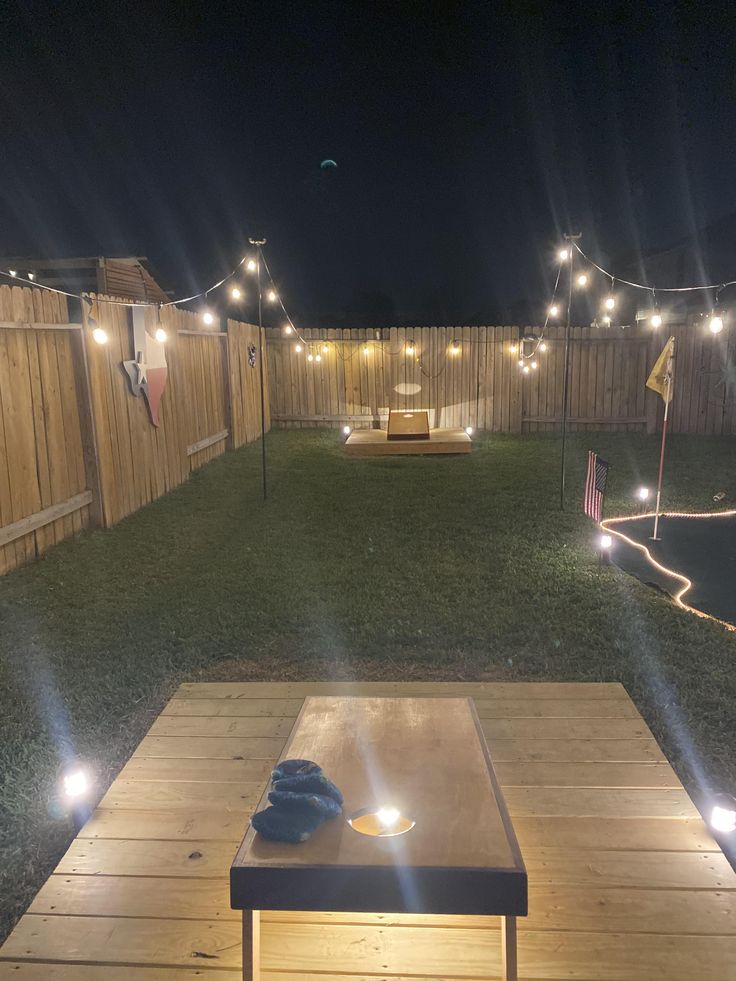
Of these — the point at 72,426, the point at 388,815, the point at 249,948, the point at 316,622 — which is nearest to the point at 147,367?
the point at 72,426

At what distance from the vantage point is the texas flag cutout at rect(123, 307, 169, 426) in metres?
7.52


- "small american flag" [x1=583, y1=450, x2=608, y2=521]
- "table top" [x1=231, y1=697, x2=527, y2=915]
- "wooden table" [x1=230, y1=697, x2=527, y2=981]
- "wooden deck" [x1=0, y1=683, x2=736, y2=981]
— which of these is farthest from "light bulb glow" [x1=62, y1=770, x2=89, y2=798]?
"small american flag" [x1=583, y1=450, x2=608, y2=521]

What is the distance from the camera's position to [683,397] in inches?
524

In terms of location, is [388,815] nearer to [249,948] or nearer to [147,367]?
[249,948]

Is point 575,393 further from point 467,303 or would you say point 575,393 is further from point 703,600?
point 467,303

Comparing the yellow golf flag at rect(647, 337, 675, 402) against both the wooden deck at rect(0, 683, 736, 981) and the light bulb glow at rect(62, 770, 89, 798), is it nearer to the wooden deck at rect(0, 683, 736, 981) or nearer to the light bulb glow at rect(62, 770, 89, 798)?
the wooden deck at rect(0, 683, 736, 981)

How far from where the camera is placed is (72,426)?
6500 mm

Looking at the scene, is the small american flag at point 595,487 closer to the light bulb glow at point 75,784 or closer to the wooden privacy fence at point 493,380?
the light bulb glow at point 75,784

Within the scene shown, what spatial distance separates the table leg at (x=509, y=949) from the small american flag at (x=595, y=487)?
16.8ft

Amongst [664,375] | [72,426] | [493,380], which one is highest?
[664,375]

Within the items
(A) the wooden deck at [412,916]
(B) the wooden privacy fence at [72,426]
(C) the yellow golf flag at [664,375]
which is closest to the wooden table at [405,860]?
(A) the wooden deck at [412,916]

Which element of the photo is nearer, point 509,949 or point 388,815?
point 509,949

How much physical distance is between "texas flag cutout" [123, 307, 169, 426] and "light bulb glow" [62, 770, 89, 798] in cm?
561

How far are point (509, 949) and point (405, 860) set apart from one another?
0.35 m
